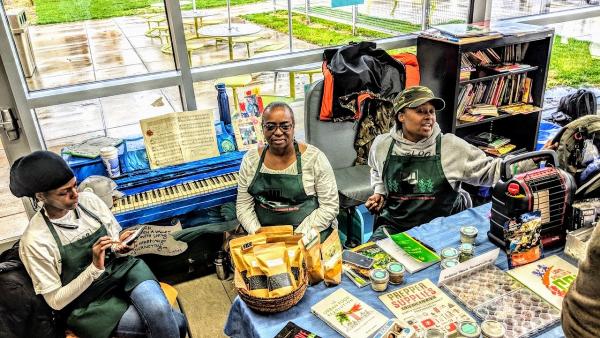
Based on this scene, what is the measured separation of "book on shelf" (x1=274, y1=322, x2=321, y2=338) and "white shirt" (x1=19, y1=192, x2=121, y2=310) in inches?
38.9

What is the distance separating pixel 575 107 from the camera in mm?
4258

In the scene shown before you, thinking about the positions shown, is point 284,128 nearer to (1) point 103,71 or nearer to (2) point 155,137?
(2) point 155,137

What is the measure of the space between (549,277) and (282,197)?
140 cm

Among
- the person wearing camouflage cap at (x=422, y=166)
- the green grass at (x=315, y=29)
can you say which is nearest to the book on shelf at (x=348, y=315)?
the person wearing camouflage cap at (x=422, y=166)

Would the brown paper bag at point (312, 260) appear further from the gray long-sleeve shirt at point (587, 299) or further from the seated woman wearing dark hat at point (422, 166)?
the gray long-sleeve shirt at point (587, 299)

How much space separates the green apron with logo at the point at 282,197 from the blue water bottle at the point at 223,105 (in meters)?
0.75

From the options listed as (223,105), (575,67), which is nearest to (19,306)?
(223,105)

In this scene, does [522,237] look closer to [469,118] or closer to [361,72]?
[361,72]

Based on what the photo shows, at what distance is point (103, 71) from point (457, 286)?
2720mm

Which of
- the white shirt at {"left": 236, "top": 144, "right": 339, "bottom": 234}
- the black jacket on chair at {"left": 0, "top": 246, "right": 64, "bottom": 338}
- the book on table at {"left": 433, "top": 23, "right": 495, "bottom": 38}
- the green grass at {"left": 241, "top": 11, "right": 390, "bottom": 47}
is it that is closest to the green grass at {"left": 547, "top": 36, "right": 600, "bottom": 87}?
the book on table at {"left": 433, "top": 23, "right": 495, "bottom": 38}

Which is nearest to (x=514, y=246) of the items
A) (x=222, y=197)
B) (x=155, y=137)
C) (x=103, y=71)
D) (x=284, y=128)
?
(x=284, y=128)

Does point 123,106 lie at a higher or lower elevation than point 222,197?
higher

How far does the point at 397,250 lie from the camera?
2.01 m

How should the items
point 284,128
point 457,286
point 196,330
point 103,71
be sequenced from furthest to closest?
point 103,71 → point 196,330 → point 284,128 → point 457,286
